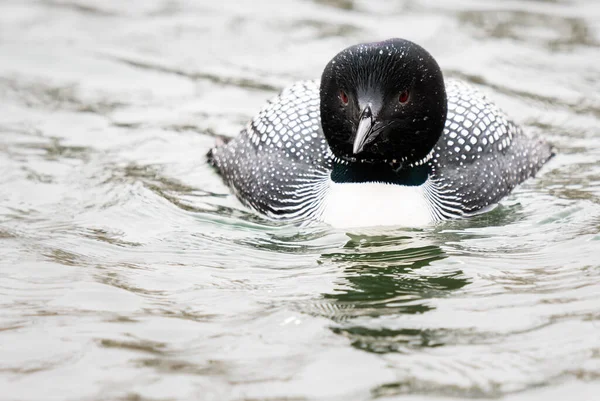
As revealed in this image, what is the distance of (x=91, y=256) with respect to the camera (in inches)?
268

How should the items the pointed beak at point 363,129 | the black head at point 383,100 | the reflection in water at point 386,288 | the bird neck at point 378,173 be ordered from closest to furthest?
the reflection in water at point 386,288 → the pointed beak at point 363,129 → the black head at point 383,100 → the bird neck at point 378,173

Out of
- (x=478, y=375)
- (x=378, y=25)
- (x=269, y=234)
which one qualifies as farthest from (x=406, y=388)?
(x=378, y=25)

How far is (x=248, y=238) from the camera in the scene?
7.16 meters

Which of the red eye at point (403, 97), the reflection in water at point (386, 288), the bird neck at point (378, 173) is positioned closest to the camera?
the reflection in water at point (386, 288)

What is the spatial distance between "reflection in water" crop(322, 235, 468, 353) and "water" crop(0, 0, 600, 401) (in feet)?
0.06

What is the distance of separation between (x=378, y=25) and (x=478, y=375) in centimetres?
699

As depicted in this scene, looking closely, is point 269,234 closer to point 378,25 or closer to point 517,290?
point 517,290

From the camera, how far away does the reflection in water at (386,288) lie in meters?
5.46

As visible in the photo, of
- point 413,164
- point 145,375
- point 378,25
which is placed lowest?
point 145,375

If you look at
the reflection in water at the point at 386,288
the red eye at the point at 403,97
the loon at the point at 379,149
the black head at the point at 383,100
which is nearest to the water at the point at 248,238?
the reflection in water at the point at 386,288

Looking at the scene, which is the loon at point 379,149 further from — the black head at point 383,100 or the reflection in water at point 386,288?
the reflection in water at point 386,288

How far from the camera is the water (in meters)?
5.14

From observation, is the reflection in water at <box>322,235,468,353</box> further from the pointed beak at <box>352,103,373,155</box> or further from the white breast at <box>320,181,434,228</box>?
the pointed beak at <box>352,103,373,155</box>

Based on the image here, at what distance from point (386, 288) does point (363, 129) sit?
3.22ft
